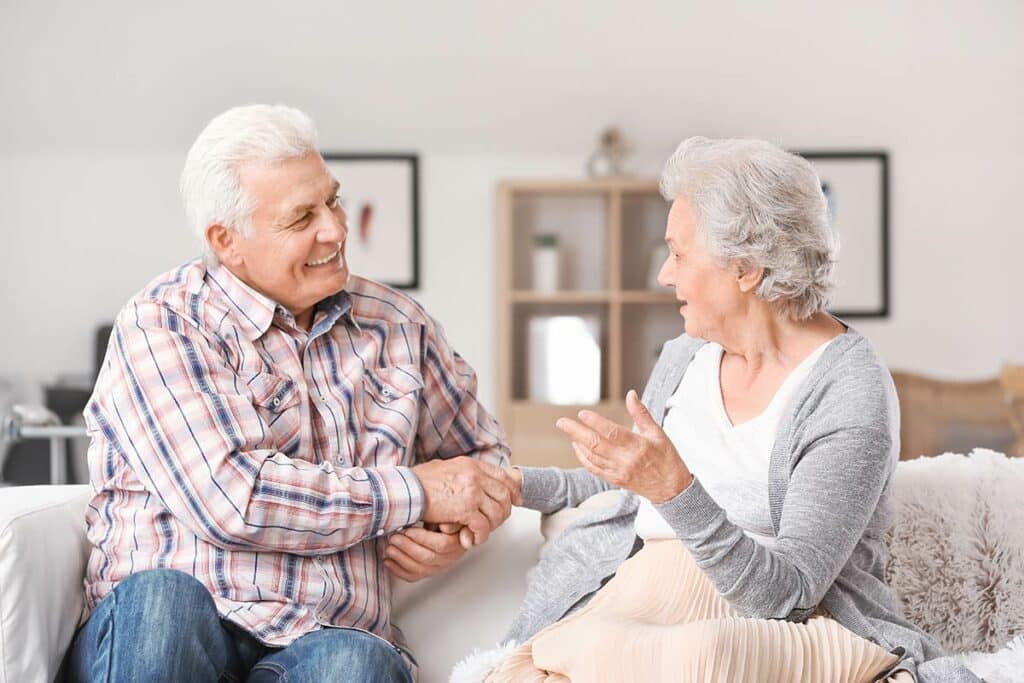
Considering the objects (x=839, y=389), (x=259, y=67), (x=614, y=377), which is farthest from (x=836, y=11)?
(x=839, y=389)

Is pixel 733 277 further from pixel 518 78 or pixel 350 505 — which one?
pixel 518 78

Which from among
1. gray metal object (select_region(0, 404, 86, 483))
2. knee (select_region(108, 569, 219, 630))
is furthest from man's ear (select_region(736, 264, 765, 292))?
gray metal object (select_region(0, 404, 86, 483))

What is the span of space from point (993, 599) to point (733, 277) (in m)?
0.69

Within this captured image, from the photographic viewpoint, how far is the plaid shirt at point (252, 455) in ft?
5.74

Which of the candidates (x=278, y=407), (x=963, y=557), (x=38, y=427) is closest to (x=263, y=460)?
(x=278, y=407)

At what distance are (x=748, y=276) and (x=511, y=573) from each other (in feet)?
2.25

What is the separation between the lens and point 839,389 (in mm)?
1694

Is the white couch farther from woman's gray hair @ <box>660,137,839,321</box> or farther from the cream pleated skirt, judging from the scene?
woman's gray hair @ <box>660,137,839,321</box>

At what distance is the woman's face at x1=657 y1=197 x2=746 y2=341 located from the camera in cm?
183

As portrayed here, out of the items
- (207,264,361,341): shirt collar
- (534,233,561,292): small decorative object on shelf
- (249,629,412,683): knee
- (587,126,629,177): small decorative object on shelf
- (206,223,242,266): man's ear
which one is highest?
(587,126,629,177): small decorative object on shelf

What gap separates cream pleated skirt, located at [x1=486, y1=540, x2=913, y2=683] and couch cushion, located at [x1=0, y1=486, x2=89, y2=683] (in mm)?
635

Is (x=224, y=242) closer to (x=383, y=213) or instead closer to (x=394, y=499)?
(x=394, y=499)

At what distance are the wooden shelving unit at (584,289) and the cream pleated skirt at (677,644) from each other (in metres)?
3.37

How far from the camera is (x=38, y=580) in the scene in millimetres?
1712
